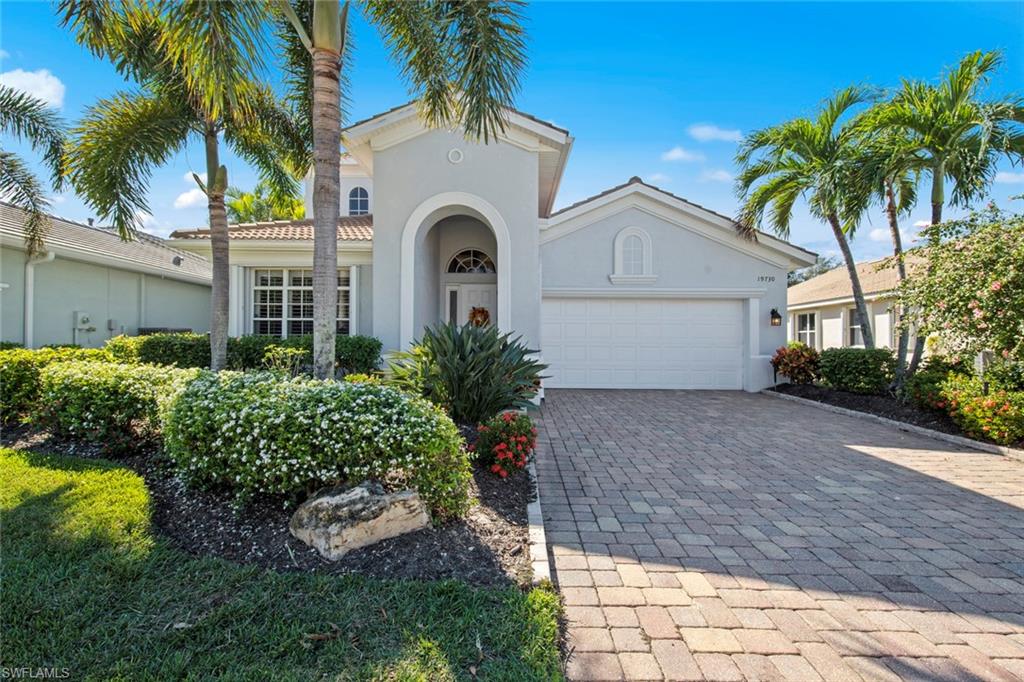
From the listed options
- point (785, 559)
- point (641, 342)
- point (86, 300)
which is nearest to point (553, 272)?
point (641, 342)

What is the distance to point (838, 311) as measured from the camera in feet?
60.8

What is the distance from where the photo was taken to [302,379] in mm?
4965

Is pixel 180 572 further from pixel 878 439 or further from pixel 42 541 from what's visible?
pixel 878 439

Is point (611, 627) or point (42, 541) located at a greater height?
point (42, 541)

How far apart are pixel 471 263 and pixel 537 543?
11043mm

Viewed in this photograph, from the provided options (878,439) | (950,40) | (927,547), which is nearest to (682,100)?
(950,40)

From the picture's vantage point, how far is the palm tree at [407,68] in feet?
19.0

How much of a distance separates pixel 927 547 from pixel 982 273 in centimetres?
658

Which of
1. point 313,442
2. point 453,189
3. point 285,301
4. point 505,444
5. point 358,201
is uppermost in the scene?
point 358,201

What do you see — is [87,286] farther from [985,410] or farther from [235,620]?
[985,410]

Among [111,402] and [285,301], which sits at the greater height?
→ [285,301]

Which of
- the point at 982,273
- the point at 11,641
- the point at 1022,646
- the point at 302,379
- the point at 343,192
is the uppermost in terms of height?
the point at 343,192

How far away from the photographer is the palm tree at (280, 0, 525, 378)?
5.79 metres

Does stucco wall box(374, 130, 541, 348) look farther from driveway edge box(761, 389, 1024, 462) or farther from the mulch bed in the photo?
driveway edge box(761, 389, 1024, 462)
